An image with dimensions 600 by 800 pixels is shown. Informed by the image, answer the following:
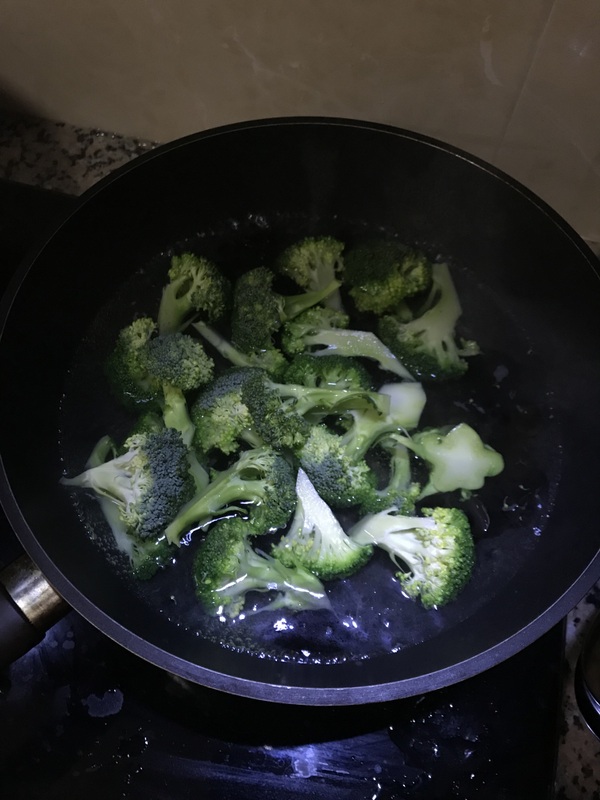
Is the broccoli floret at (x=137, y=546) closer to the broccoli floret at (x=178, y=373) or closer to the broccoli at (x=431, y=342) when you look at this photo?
the broccoli floret at (x=178, y=373)

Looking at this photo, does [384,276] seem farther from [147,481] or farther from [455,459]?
[147,481]

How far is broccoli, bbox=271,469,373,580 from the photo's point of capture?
1.02m

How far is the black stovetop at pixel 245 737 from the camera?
89 centimetres

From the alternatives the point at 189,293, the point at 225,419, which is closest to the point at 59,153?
the point at 189,293

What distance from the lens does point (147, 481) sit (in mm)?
1018

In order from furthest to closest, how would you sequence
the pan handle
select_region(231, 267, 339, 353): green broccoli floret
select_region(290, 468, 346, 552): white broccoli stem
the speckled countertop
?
1. the speckled countertop
2. select_region(231, 267, 339, 353): green broccoli floret
3. select_region(290, 468, 346, 552): white broccoli stem
4. the pan handle

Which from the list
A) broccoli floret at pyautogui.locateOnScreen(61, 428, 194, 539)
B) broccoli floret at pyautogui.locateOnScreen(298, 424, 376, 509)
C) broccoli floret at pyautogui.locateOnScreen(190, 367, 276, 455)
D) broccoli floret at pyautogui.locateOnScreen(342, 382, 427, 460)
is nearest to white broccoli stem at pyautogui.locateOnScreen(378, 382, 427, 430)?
broccoli floret at pyautogui.locateOnScreen(342, 382, 427, 460)

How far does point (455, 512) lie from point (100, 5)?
94 cm

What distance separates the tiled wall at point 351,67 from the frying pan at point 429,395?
75 mm

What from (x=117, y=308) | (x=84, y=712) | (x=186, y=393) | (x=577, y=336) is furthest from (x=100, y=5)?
(x=84, y=712)

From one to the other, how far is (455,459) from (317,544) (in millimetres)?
259

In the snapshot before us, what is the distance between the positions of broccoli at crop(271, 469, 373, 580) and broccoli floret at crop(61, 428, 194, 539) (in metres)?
0.17

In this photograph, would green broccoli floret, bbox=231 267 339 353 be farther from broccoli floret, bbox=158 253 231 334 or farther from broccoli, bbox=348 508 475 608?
broccoli, bbox=348 508 475 608

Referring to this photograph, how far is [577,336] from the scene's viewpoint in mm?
1110
